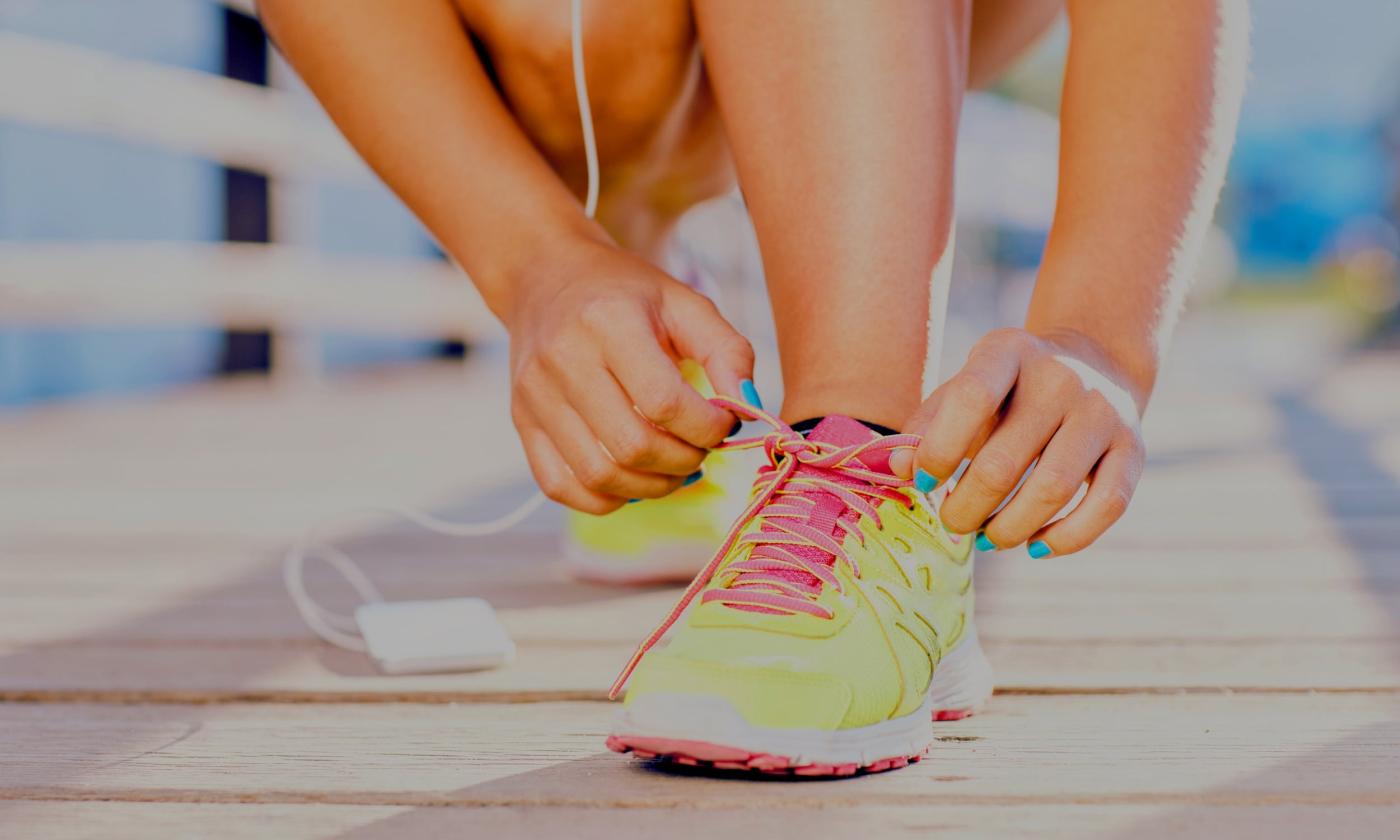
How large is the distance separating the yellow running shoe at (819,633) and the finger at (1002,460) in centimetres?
5

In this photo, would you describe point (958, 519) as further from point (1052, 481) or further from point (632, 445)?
point (632, 445)

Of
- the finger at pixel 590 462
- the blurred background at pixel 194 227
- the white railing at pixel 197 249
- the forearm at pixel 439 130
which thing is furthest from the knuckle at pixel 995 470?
the white railing at pixel 197 249

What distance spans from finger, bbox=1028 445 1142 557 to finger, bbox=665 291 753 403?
0.20 metres

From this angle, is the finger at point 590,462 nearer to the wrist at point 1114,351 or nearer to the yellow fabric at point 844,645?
the yellow fabric at point 844,645

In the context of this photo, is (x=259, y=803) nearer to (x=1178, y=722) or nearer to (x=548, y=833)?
(x=548, y=833)

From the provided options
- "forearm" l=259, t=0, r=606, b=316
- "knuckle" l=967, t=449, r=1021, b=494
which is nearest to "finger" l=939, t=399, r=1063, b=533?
"knuckle" l=967, t=449, r=1021, b=494

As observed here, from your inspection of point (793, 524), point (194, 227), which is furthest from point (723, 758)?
point (194, 227)

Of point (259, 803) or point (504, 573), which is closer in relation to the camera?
point (259, 803)

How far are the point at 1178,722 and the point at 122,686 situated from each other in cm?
68

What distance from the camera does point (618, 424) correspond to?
85 cm

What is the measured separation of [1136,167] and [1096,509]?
277mm

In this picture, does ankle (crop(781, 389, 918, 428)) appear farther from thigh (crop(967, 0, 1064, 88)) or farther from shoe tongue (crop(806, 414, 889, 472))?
thigh (crop(967, 0, 1064, 88))

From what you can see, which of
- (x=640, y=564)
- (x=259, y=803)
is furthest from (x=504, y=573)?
(x=259, y=803)

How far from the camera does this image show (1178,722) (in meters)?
0.85
